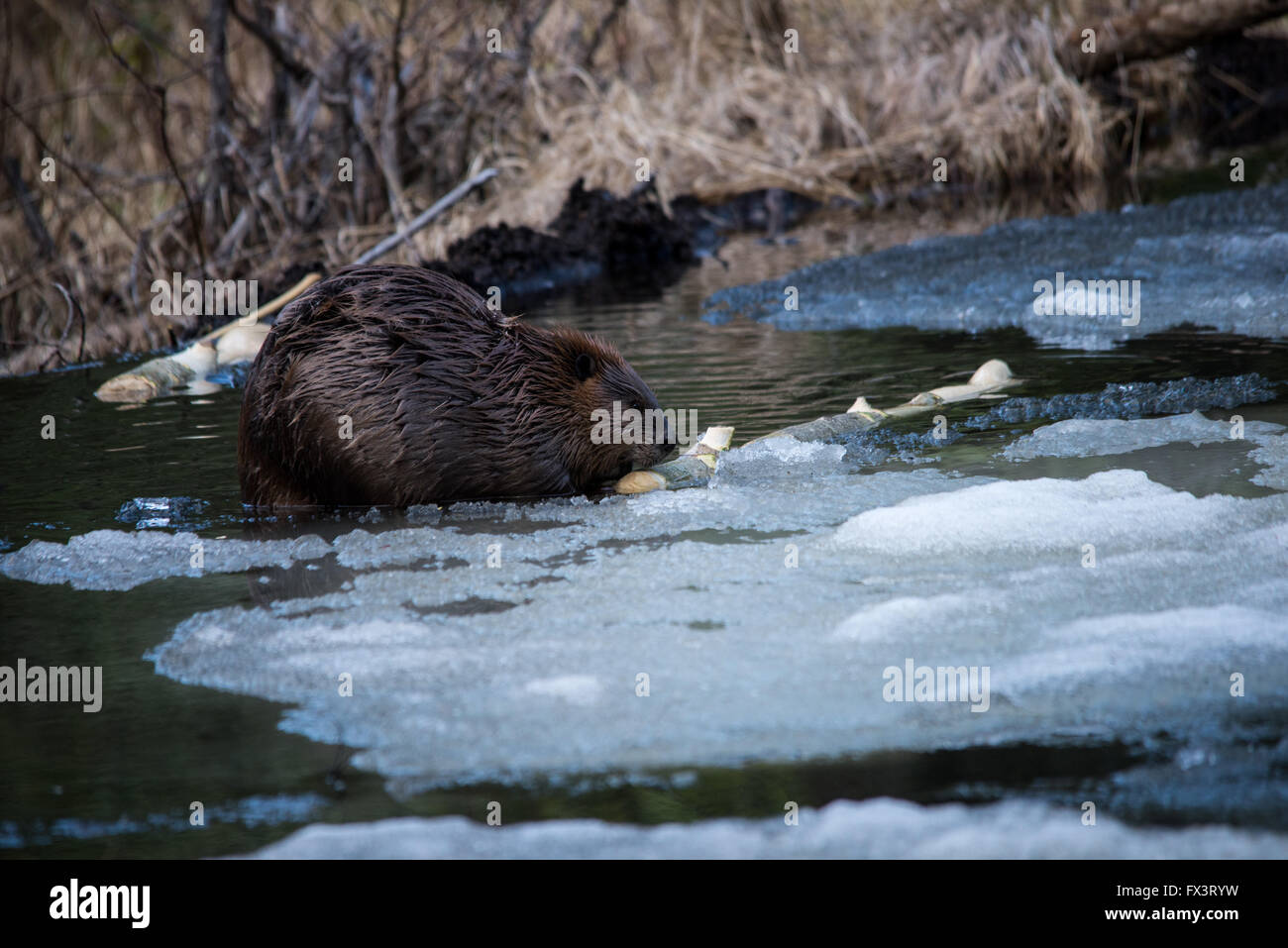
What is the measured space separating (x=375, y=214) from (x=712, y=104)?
3.55 m

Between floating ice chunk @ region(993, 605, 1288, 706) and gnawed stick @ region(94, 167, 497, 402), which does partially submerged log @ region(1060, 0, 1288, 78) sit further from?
floating ice chunk @ region(993, 605, 1288, 706)

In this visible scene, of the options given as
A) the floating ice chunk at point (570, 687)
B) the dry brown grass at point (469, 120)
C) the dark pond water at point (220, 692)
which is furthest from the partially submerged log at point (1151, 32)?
the floating ice chunk at point (570, 687)

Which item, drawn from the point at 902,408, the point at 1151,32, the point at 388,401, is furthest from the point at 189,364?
the point at 1151,32

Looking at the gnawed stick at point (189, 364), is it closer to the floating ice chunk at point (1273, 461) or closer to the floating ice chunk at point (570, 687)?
the floating ice chunk at point (570, 687)

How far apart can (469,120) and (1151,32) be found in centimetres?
613

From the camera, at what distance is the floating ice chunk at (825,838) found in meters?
1.98

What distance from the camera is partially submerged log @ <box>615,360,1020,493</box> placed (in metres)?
4.19

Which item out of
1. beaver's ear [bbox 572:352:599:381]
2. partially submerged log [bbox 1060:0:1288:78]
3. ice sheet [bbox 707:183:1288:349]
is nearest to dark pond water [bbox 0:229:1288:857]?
ice sheet [bbox 707:183:1288:349]

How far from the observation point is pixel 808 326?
674 cm

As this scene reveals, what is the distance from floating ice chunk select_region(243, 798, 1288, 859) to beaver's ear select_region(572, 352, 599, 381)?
7.37ft

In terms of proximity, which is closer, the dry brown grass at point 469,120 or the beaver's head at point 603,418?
the beaver's head at point 603,418

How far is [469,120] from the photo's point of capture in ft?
35.6

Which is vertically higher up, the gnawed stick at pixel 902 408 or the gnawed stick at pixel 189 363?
the gnawed stick at pixel 189 363
